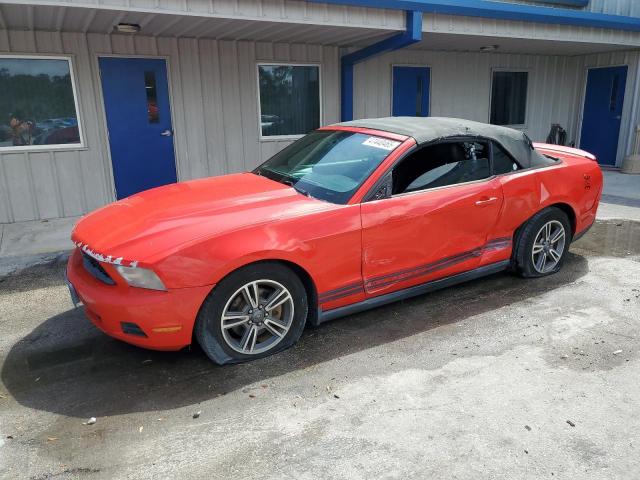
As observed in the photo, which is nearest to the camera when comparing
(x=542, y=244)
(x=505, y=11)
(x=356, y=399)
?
(x=356, y=399)

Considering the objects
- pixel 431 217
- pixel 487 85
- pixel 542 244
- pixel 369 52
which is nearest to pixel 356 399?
pixel 431 217

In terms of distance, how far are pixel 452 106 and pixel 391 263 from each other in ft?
25.6

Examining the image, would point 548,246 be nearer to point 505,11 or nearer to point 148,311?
point 148,311

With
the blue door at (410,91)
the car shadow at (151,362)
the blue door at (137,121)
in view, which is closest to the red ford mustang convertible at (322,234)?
the car shadow at (151,362)

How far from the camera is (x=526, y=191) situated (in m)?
4.44

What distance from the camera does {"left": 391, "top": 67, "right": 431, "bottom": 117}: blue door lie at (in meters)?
9.86

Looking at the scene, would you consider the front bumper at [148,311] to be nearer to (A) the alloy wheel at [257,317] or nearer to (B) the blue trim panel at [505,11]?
(A) the alloy wheel at [257,317]

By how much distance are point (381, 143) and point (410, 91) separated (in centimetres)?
658

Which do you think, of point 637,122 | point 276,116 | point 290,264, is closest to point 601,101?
point 637,122

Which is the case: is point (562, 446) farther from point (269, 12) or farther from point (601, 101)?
point (601, 101)

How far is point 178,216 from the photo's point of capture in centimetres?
335

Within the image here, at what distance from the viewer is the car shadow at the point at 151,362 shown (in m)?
3.03

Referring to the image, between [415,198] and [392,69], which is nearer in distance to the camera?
[415,198]

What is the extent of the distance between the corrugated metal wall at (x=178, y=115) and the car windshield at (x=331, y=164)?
3934 millimetres
